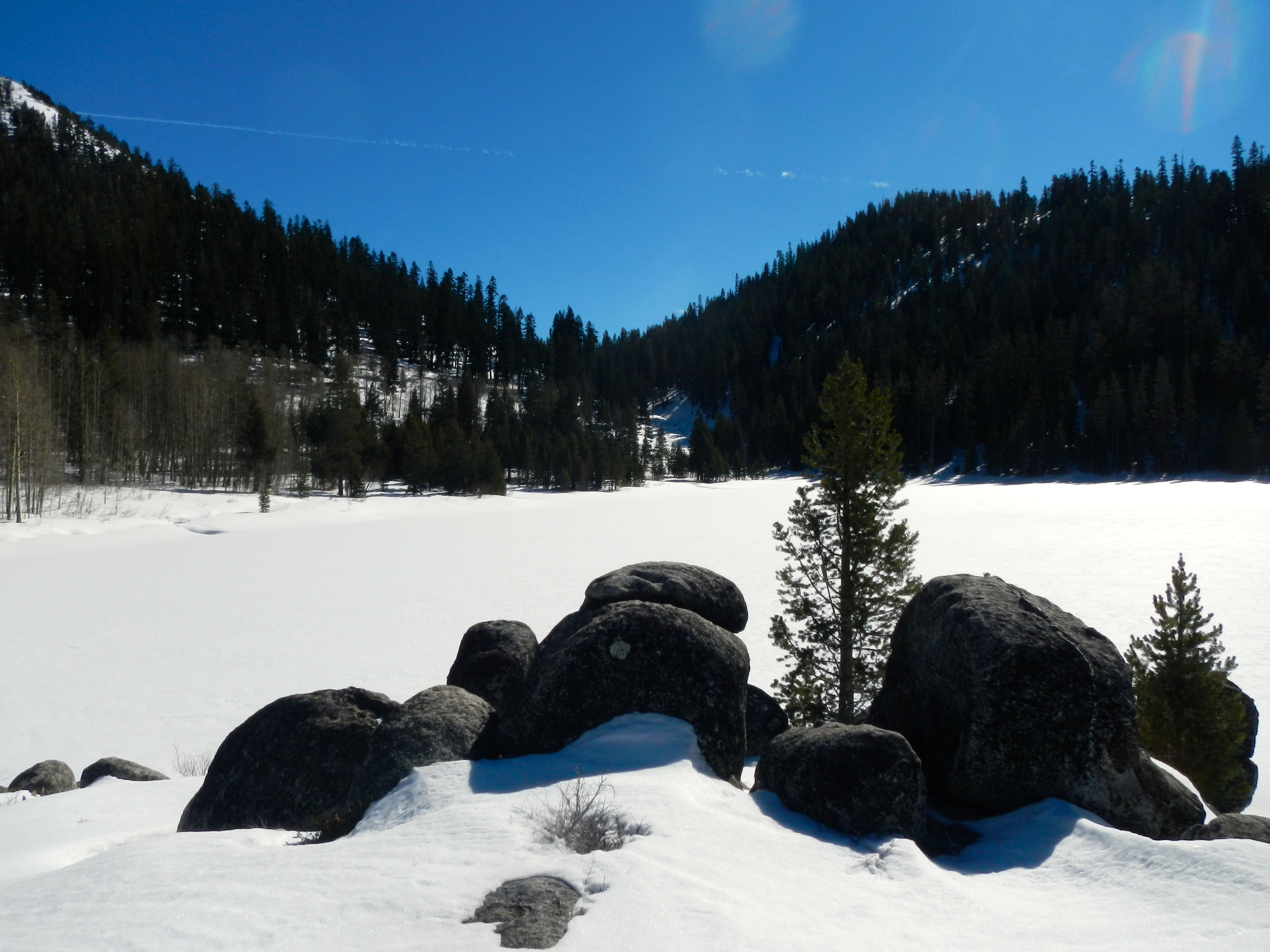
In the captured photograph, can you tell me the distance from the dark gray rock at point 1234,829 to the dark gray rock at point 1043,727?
1.88ft

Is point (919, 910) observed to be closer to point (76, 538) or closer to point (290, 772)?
point (290, 772)

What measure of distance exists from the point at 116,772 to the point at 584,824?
321 inches

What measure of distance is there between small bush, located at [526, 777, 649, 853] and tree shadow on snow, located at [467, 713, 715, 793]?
0.68 metres

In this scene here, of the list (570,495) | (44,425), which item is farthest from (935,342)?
(44,425)

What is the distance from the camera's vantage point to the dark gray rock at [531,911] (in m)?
3.55

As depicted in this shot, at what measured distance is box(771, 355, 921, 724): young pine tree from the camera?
1316cm

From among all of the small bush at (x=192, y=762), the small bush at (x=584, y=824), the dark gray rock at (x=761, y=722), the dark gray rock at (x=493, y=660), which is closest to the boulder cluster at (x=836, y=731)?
the dark gray rock at (x=761, y=722)

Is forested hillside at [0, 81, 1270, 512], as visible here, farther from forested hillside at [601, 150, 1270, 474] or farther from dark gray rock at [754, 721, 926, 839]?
dark gray rock at [754, 721, 926, 839]

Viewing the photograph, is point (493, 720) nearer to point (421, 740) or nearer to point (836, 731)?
point (421, 740)

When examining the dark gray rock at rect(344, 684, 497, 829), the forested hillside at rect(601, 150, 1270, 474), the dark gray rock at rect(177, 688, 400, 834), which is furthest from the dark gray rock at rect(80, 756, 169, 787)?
the forested hillside at rect(601, 150, 1270, 474)

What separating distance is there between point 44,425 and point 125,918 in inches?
1956

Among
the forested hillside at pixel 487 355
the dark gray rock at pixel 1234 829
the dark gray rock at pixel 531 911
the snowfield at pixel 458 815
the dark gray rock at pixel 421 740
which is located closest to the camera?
the dark gray rock at pixel 531 911

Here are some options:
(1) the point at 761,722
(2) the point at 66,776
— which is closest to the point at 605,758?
(1) the point at 761,722

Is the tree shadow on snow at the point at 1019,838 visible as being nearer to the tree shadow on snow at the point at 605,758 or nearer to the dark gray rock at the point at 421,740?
the tree shadow on snow at the point at 605,758
